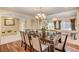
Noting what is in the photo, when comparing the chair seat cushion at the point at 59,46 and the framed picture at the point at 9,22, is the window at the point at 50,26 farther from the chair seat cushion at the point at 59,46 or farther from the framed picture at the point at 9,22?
the framed picture at the point at 9,22

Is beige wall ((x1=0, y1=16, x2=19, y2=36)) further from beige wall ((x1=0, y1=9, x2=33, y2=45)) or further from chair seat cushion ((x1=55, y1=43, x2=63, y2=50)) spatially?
chair seat cushion ((x1=55, y1=43, x2=63, y2=50))

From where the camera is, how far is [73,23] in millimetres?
1752

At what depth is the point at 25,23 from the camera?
1.85 metres

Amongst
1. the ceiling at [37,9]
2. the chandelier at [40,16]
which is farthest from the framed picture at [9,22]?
the chandelier at [40,16]

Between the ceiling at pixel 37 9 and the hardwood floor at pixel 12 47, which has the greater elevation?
the ceiling at pixel 37 9

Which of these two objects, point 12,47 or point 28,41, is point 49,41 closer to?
point 28,41

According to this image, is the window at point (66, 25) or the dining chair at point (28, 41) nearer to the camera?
the window at point (66, 25)

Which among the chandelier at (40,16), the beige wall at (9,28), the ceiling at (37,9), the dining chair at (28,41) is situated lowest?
the dining chair at (28,41)

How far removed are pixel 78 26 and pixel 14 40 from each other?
132 cm
